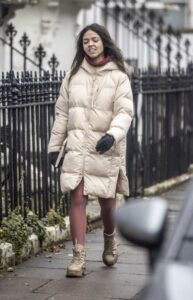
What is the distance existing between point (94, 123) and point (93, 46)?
0.60 m

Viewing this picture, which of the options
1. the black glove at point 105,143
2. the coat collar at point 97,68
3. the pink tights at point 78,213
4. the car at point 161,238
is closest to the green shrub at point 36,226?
the pink tights at point 78,213

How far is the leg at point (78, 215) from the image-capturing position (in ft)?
25.5

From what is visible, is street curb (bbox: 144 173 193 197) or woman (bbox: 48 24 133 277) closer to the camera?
woman (bbox: 48 24 133 277)

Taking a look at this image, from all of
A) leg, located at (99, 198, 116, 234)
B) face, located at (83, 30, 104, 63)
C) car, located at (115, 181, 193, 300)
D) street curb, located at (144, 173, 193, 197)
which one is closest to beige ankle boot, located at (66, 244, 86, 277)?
leg, located at (99, 198, 116, 234)

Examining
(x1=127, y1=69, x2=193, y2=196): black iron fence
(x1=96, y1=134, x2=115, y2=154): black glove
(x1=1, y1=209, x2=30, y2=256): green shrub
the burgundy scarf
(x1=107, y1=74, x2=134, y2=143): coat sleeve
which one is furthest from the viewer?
(x1=127, y1=69, x2=193, y2=196): black iron fence

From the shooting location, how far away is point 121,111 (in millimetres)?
7695

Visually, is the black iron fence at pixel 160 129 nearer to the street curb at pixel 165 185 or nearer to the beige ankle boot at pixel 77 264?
the street curb at pixel 165 185

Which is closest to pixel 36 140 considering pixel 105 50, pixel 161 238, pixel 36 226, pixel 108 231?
pixel 36 226

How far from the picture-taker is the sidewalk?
7230mm

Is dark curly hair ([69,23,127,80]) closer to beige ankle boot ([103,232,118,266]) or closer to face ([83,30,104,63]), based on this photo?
face ([83,30,104,63])

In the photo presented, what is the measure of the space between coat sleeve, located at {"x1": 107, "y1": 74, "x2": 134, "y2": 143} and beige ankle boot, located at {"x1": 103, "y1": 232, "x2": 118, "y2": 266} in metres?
0.91

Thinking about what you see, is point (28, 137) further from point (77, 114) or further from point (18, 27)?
point (18, 27)

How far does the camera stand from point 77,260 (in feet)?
25.4

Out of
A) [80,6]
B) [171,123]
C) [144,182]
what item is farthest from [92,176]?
[80,6]
